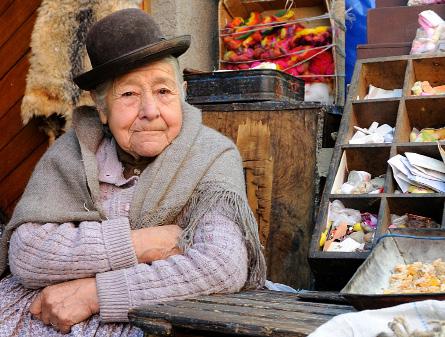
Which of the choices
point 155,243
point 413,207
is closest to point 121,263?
point 155,243

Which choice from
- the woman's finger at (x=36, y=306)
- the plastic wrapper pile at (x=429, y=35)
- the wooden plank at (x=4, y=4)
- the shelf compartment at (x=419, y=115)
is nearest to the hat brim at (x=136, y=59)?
the woman's finger at (x=36, y=306)

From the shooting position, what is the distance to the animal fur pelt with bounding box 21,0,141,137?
3920 millimetres

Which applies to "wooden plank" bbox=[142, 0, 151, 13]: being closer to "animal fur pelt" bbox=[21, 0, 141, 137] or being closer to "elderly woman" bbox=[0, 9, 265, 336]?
"animal fur pelt" bbox=[21, 0, 141, 137]

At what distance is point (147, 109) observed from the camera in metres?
2.71

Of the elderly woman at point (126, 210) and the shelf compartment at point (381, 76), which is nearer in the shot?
the elderly woman at point (126, 210)

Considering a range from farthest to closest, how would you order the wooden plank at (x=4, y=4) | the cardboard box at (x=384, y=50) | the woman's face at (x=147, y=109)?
1. the wooden plank at (x=4, y=4)
2. the cardboard box at (x=384, y=50)
3. the woman's face at (x=147, y=109)

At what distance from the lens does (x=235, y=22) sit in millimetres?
4977

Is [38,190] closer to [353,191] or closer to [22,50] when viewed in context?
[353,191]

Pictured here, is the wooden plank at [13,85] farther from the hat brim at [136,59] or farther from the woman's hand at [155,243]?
the woman's hand at [155,243]

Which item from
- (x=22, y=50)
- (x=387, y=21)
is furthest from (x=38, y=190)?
(x=387, y=21)

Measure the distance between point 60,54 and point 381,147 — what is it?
71.0 inches

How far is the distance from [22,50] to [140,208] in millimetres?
1975

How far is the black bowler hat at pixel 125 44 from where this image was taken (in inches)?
105

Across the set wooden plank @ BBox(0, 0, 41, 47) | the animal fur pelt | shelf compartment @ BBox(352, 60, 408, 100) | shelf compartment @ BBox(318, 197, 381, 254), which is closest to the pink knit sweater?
shelf compartment @ BBox(318, 197, 381, 254)
